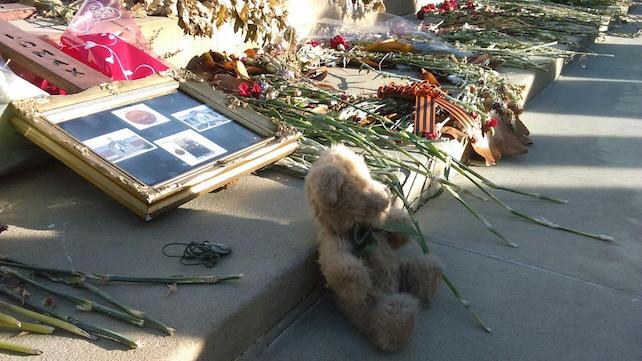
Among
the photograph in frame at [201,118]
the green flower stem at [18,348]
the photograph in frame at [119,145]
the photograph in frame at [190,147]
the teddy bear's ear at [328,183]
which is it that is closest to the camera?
the green flower stem at [18,348]

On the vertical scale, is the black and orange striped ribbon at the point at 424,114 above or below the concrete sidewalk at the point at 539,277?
above

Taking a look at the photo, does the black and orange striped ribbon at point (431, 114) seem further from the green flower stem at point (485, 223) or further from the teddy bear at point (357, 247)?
the teddy bear at point (357, 247)

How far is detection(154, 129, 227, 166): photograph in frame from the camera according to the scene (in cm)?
266

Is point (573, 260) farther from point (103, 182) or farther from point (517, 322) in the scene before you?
point (103, 182)

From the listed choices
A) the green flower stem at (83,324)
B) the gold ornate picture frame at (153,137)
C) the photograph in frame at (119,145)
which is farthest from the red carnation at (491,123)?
the green flower stem at (83,324)

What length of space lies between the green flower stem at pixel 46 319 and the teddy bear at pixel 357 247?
82 centimetres

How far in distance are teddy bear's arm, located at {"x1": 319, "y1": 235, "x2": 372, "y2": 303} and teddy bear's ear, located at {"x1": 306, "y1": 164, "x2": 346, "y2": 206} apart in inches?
6.3

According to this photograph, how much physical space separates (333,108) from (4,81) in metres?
1.87

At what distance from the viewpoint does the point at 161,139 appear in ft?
8.91

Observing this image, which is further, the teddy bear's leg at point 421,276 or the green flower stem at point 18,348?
the teddy bear's leg at point 421,276

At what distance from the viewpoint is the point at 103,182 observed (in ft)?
7.93

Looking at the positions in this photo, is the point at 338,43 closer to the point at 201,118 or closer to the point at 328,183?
the point at 201,118

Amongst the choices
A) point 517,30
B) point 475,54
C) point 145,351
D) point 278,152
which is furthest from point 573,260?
point 517,30

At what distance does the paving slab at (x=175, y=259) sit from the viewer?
185 centimetres
